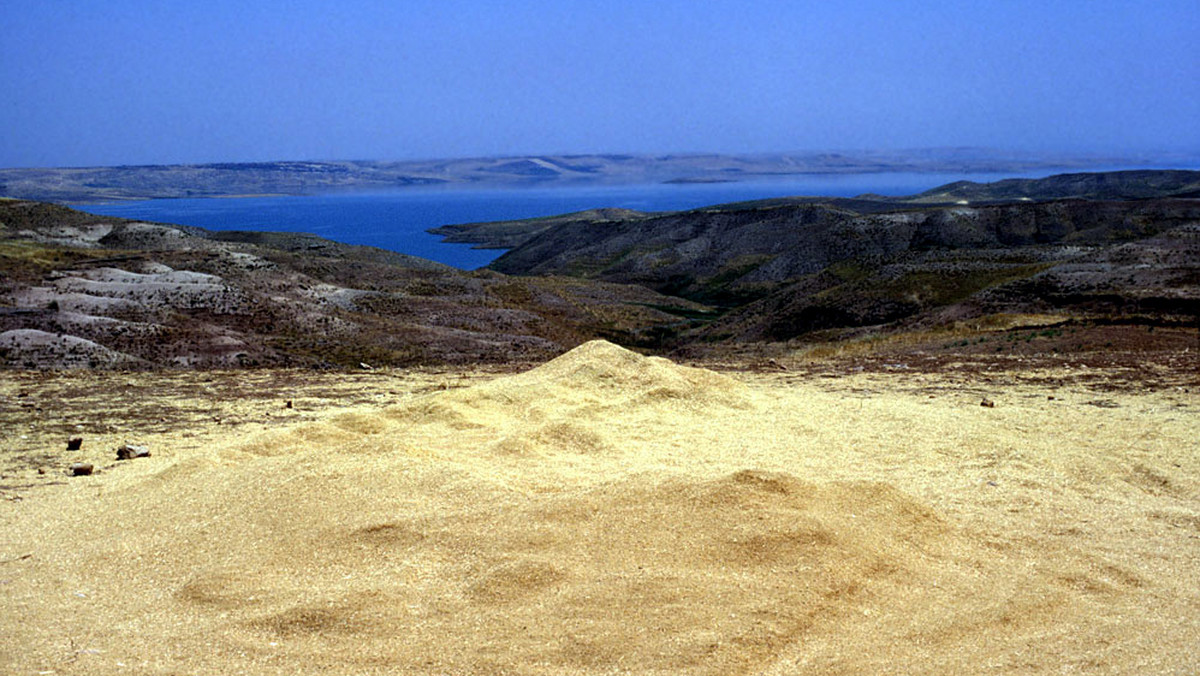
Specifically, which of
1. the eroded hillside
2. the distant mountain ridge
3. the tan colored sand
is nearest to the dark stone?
the tan colored sand

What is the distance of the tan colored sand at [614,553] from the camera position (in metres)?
5.75

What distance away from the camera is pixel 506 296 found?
4559cm

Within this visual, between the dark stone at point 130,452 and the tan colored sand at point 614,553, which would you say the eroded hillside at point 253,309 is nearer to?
the dark stone at point 130,452

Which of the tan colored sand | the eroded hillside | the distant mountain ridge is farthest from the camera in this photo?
the distant mountain ridge

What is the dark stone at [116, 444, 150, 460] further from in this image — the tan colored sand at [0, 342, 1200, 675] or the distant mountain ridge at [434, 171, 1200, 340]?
the distant mountain ridge at [434, 171, 1200, 340]

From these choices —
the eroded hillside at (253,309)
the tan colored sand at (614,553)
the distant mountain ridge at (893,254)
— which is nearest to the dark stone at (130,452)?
the tan colored sand at (614,553)

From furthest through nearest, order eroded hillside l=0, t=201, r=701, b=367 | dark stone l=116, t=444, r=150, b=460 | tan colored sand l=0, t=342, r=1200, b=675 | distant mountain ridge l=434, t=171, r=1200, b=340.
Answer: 1. distant mountain ridge l=434, t=171, r=1200, b=340
2. eroded hillside l=0, t=201, r=701, b=367
3. dark stone l=116, t=444, r=150, b=460
4. tan colored sand l=0, t=342, r=1200, b=675

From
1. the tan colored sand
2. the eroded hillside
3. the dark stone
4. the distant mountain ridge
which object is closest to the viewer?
the tan colored sand

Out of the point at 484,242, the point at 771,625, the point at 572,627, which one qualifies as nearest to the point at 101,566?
the point at 572,627

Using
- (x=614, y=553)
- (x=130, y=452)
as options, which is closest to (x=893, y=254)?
(x=130, y=452)

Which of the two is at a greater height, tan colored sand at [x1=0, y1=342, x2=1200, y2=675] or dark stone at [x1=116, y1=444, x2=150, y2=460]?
tan colored sand at [x1=0, y1=342, x2=1200, y2=675]

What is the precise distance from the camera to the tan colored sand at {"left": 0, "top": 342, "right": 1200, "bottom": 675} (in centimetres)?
575

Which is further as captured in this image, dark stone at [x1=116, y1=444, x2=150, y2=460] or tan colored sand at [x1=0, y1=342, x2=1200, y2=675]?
dark stone at [x1=116, y1=444, x2=150, y2=460]

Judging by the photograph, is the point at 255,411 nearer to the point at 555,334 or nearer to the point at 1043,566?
the point at 1043,566
